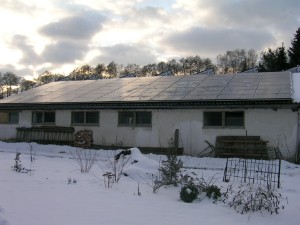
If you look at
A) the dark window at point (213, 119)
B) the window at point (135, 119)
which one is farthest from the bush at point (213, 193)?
the window at point (135, 119)

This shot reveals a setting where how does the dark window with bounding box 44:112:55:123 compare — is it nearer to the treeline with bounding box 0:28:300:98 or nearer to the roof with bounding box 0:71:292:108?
the roof with bounding box 0:71:292:108

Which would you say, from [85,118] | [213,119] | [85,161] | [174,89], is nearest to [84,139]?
[85,118]

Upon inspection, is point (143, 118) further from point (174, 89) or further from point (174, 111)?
point (174, 89)

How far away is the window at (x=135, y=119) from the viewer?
20000 mm

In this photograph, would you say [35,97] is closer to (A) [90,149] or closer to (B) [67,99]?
(B) [67,99]

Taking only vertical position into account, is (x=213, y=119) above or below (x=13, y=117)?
below

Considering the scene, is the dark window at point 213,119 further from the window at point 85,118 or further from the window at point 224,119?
the window at point 85,118

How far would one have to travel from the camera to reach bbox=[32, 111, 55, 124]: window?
22547 mm

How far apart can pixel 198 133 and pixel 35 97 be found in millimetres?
11231

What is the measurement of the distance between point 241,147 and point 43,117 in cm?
1152

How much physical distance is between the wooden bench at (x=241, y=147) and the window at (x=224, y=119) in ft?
2.27

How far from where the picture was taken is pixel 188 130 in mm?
18938

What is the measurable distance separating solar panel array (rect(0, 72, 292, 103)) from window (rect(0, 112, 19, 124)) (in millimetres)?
Result: 783

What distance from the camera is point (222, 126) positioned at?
18.4m
